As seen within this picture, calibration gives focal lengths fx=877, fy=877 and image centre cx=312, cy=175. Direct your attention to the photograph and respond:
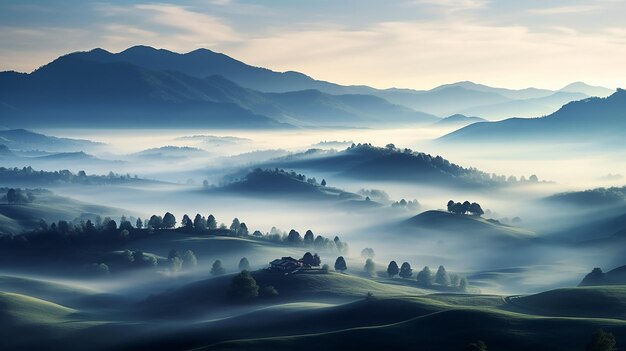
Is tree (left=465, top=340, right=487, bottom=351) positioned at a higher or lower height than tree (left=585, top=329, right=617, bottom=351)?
lower

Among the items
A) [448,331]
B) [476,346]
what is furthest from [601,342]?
[448,331]

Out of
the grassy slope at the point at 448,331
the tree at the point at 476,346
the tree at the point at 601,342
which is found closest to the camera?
the tree at the point at 601,342

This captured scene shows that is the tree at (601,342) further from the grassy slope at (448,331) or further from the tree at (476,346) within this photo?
the tree at (476,346)

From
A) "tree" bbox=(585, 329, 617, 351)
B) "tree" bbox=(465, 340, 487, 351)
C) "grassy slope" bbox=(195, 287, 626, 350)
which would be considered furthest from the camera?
"grassy slope" bbox=(195, 287, 626, 350)

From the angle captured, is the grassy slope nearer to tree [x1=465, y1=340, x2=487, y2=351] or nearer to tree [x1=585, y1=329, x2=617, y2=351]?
tree [x1=585, y1=329, x2=617, y2=351]

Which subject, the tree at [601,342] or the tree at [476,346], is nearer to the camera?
the tree at [601,342]

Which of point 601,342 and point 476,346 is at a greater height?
point 601,342

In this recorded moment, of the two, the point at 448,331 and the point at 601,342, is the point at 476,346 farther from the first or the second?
the point at 448,331

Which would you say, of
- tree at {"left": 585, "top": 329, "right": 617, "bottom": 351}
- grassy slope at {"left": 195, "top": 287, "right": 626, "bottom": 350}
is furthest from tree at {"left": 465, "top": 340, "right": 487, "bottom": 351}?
tree at {"left": 585, "top": 329, "right": 617, "bottom": 351}

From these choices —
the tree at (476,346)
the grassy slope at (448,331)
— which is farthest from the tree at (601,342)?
the tree at (476,346)

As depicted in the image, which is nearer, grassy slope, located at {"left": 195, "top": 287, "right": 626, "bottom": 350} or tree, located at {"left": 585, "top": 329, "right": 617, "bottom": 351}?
tree, located at {"left": 585, "top": 329, "right": 617, "bottom": 351}

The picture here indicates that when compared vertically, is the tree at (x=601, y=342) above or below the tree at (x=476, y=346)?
above

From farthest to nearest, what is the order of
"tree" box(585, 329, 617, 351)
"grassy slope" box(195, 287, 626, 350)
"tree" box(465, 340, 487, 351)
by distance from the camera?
1. "grassy slope" box(195, 287, 626, 350)
2. "tree" box(465, 340, 487, 351)
3. "tree" box(585, 329, 617, 351)
